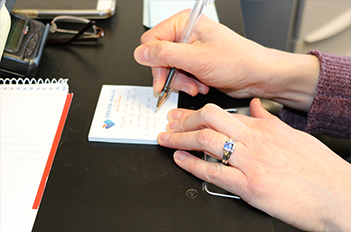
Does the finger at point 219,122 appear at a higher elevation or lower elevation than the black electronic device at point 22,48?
lower

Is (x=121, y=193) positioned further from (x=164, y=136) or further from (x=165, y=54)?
(x=165, y=54)

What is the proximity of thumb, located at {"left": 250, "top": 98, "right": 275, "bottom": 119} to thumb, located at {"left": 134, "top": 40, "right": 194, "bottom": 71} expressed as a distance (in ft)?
0.53

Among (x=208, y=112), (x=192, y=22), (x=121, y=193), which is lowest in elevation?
(x=121, y=193)

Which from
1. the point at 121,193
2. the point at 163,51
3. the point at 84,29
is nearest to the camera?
the point at 121,193

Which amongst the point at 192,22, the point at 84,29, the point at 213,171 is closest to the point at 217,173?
the point at 213,171

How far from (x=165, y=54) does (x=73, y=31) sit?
356mm

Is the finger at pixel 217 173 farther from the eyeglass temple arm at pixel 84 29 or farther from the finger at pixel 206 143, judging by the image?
the eyeglass temple arm at pixel 84 29

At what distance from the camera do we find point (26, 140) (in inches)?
23.9

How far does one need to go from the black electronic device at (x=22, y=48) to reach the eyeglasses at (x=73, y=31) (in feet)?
0.23

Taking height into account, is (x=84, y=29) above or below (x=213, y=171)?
above

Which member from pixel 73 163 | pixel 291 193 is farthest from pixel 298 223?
pixel 73 163

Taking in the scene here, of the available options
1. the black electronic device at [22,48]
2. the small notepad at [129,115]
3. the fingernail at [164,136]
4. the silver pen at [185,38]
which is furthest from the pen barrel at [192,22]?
the black electronic device at [22,48]

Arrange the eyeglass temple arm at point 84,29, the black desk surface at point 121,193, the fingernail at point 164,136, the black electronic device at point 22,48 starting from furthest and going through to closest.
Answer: the eyeglass temple arm at point 84,29 < the black electronic device at point 22,48 < the fingernail at point 164,136 < the black desk surface at point 121,193

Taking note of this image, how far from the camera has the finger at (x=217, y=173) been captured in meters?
0.55
